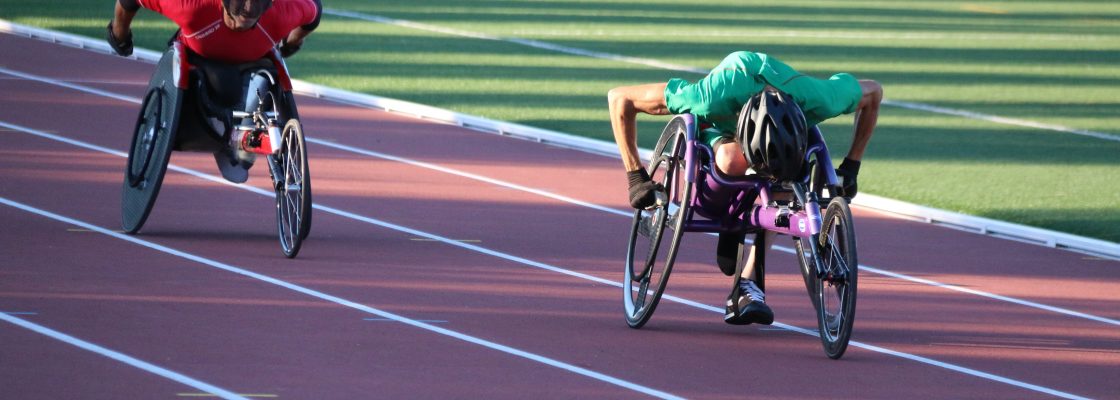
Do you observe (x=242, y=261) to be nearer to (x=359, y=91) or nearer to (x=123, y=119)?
(x=123, y=119)

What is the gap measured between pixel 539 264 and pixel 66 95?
7697mm

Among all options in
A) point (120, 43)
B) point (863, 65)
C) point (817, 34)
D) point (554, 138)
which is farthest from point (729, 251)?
point (817, 34)

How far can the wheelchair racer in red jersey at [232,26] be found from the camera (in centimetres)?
960

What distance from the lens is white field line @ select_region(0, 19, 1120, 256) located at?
1148 centimetres

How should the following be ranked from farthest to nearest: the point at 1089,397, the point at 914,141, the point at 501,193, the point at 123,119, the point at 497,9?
the point at 497,9 < the point at 914,141 < the point at 123,119 < the point at 501,193 < the point at 1089,397

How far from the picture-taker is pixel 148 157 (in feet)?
33.4

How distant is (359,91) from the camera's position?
17797 mm

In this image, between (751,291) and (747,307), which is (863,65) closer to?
(751,291)

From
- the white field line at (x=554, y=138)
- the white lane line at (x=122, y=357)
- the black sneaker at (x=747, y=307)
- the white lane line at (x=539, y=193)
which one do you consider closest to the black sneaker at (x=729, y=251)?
the black sneaker at (x=747, y=307)

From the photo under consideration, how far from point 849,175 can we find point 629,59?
47.0ft

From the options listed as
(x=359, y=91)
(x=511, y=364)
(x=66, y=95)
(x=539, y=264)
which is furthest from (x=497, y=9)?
(x=511, y=364)

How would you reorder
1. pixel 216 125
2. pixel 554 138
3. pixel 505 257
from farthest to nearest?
pixel 554 138 < pixel 216 125 < pixel 505 257

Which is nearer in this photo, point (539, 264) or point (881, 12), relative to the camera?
point (539, 264)

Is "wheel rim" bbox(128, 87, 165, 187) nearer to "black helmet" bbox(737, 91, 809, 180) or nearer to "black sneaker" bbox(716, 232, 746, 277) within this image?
"black sneaker" bbox(716, 232, 746, 277)
